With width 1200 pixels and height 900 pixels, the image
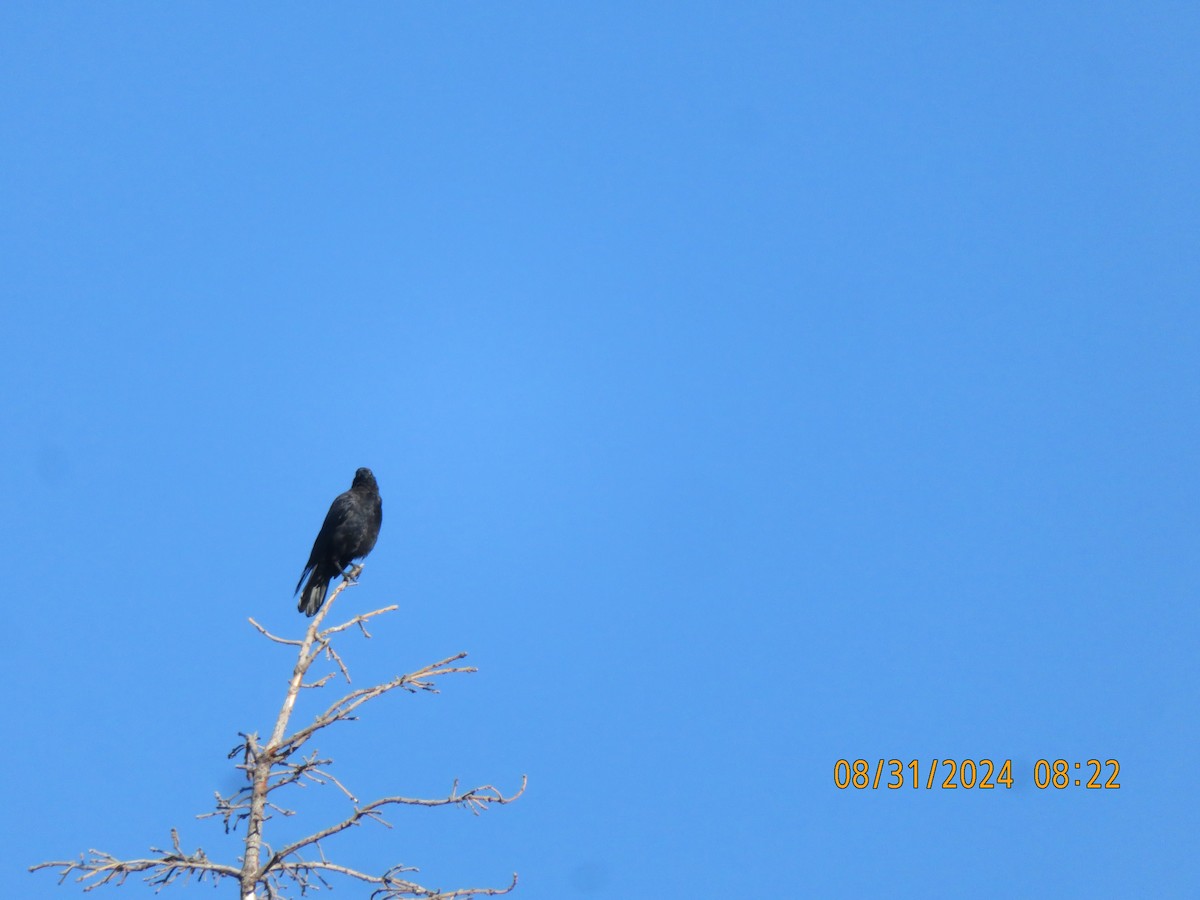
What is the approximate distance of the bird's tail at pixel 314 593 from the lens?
12.8 m

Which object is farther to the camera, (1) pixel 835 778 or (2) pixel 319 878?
(1) pixel 835 778

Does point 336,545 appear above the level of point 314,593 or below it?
above

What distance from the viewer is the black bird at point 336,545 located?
12953mm

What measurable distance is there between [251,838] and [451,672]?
1254 millimetres

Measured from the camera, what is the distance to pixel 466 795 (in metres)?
5.88

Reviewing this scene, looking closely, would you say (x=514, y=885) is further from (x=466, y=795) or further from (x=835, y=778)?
(x=835, y=778)

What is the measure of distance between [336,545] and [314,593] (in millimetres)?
554

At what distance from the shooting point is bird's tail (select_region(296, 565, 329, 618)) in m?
12.8

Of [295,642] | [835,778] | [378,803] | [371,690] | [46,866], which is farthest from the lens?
[835,778]

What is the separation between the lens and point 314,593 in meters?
13.0

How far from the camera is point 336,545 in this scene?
13039 mm

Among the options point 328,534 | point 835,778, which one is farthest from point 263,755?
point 835,778

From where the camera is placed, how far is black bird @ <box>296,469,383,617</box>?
1295cm

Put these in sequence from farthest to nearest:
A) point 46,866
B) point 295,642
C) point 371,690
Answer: point 295,642
point 371,690
point 46,866
